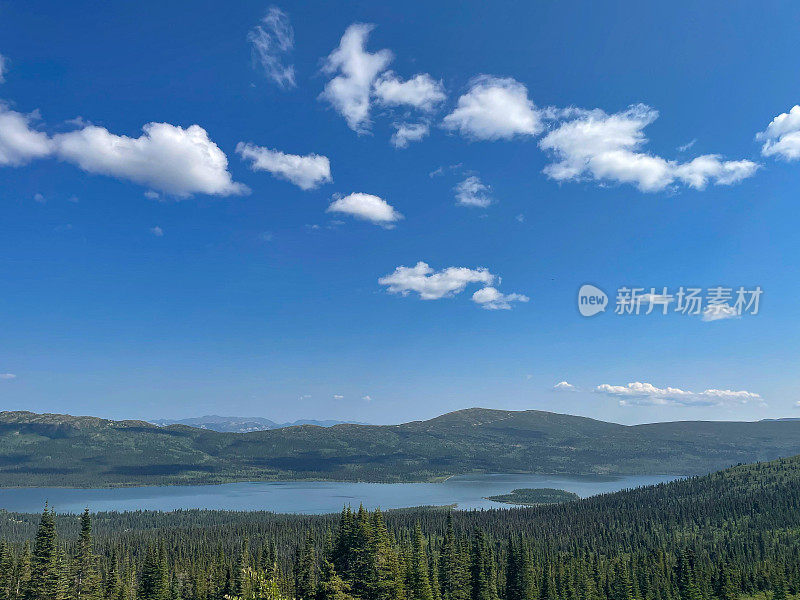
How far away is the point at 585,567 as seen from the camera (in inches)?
5364

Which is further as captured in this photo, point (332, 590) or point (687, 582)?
point (687, 582)

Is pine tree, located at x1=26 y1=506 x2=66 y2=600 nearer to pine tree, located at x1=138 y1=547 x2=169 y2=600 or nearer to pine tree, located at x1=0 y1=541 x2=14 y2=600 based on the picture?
pine tree, located at x1=138 y1=547 x2=169 y2=600

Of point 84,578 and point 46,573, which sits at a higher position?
point 46,573

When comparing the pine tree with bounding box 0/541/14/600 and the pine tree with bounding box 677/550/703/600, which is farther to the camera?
the pine tree with bounding box 677/550/703/600

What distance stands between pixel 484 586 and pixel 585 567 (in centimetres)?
5883

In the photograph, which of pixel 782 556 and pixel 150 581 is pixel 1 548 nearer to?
pixel 150 581

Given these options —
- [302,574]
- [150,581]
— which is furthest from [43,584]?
[302,574]

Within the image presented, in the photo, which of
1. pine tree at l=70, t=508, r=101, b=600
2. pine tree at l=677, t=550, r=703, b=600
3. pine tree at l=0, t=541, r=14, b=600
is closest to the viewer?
pine tree at l=70, t=508, r=101, b=600

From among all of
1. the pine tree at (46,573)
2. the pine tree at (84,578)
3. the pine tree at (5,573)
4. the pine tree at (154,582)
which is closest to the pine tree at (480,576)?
the pine tree at (154,582)

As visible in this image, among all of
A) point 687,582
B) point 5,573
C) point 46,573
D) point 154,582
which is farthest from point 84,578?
point 687,582

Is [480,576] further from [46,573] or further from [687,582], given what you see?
[46,573]

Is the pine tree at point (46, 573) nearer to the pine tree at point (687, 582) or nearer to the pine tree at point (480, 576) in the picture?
the pine tree at point (480, 576)

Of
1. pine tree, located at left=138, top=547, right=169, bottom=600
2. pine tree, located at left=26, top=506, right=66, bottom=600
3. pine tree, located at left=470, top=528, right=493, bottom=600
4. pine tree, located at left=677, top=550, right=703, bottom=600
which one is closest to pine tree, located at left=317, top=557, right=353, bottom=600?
pine tree, located at left=26, top=506, right=66, bottom=600

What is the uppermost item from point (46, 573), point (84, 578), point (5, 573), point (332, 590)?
point (332, 590)
